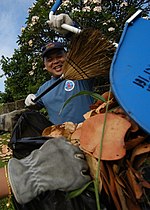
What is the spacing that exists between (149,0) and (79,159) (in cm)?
663

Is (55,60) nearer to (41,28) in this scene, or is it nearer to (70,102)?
(70,102)

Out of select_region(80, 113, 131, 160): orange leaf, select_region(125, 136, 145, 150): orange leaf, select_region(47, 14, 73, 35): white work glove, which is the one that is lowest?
select_region(125, 136, 145, 150): orange leaf

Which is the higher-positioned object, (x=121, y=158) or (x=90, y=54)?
(x=90, y=54)

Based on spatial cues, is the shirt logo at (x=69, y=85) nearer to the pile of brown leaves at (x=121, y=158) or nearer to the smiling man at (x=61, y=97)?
the smiling man at (x=61, y=97)

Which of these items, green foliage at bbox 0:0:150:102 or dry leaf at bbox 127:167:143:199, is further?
green foliage at bbox 0:0:150:102

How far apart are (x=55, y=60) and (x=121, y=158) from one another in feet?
5.96

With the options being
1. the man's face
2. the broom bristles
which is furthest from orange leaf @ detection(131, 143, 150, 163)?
the man's face

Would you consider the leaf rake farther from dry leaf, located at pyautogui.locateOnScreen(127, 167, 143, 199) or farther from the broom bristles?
dry leaf, located at pyautogui.locateOnScreen(127, 167, 143, 199)

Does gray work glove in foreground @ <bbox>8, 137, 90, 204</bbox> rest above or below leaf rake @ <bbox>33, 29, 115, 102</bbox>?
below

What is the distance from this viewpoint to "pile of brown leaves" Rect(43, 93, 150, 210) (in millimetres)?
996

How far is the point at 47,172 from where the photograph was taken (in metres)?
1.01

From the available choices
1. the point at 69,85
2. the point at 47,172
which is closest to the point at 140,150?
the point at 47,172

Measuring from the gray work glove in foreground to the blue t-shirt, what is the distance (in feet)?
4.30

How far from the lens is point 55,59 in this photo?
273 centimetres
